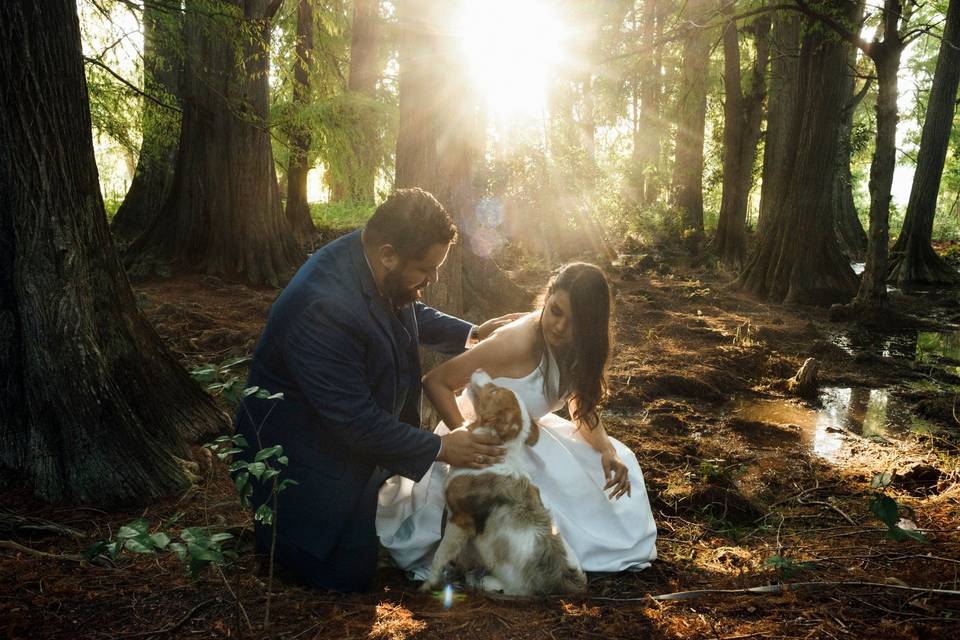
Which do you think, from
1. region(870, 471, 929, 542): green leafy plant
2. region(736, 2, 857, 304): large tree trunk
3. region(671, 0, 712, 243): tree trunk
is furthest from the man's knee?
region(671, 0, 712, 243): tree trunk

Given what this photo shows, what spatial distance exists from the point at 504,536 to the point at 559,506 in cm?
58

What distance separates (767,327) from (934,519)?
6404 millimetres

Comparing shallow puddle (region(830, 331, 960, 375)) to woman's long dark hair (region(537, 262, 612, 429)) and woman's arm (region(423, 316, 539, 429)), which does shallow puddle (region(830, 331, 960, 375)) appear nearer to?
woman's long dark hair (region(537, 262, 612, 429))

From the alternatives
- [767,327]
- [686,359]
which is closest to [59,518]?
[686,359]

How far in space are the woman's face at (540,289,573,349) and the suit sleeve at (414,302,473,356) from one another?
2.20 feet

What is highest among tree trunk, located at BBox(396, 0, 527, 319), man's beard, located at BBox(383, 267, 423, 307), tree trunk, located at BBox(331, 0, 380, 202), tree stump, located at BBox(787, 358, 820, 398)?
tree trunk, located at BBox(331, 0, 380, 202)

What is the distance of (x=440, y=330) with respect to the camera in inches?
158

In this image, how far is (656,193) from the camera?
34.9 meters

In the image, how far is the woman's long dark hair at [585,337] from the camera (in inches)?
131

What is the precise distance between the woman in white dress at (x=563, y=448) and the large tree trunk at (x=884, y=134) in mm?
8396

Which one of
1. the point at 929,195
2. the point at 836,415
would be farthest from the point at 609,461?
the point at 929,195

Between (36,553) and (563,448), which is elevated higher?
(563,448)

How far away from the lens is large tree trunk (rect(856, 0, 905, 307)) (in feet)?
30.5

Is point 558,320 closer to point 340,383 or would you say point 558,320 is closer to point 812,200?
point 340,383
